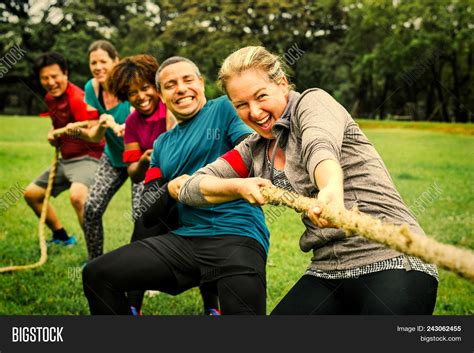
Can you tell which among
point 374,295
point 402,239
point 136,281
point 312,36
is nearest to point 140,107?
point 136,281

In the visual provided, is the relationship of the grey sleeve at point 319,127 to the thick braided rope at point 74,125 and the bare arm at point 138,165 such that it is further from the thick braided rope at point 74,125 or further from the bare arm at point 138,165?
the thick braided rope at point 74,125

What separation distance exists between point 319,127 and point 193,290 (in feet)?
8.80

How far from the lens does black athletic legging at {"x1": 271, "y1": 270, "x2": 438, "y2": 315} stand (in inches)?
79.4

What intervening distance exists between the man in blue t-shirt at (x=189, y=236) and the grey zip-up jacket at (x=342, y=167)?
0.51 meters

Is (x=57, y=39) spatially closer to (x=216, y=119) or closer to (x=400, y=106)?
(x=400, y=106)

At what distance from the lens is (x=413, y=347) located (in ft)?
9.26

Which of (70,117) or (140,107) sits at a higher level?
(140,107)

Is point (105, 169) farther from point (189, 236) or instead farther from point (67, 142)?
point (189, 236)

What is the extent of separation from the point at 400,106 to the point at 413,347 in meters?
16.9

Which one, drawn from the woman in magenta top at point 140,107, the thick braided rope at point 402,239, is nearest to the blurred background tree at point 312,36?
the woman in magenta top at point 140,107

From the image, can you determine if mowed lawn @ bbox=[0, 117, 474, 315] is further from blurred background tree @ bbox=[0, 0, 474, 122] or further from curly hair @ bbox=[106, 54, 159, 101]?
blurred background tree @ bbox=[0, 0, 474, 122]

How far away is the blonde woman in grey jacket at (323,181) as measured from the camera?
2016 mm

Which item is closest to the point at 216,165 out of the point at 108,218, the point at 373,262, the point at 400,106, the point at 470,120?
the point at 373,262

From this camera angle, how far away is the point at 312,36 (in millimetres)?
12594
